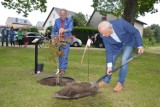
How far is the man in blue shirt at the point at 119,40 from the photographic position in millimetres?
6445

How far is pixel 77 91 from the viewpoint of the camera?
248 inches

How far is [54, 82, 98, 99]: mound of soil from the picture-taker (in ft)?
20.3

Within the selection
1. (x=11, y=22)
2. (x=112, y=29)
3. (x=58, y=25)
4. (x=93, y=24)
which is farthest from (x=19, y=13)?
(x=11, y=22)

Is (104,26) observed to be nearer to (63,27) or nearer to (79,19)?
(63,27)

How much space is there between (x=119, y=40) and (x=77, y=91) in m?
1.49

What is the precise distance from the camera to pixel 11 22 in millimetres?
112438

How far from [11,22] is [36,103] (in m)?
110

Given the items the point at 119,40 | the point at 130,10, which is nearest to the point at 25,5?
the point at 130,10

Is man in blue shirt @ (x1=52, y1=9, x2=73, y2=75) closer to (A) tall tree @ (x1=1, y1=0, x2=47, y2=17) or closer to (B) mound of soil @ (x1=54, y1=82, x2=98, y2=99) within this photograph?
(B) mound of soil @ (x1=54, y1=82, x2=98, y2=99)

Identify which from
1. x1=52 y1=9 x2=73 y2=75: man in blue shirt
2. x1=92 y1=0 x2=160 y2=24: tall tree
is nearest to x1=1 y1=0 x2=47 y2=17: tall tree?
x1=92 y1=0 x2=160 y2=24: tall tree

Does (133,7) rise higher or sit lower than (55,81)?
higher

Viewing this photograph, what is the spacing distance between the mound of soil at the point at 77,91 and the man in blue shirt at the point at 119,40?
1.72ft

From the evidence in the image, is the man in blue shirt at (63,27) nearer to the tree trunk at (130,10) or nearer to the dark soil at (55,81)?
the dark soil at (55,81)

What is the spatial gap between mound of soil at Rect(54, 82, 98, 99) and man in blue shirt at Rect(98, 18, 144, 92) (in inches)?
20.7
